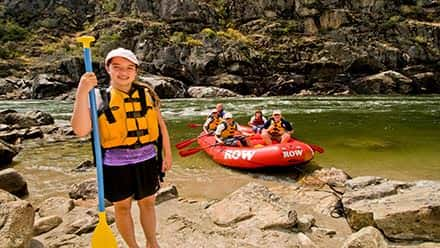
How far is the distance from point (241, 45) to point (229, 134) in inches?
1529

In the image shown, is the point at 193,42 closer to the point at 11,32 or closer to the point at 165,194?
the point at 11,32

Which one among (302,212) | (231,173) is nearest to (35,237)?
(302,212)

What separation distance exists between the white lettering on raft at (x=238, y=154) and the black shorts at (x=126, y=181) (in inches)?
198

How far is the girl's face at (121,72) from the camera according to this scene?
2.53m

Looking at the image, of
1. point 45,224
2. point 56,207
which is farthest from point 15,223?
point 56,207

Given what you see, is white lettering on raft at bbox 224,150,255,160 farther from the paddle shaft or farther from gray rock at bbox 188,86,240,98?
gray rock at bbox 188,86,240,98

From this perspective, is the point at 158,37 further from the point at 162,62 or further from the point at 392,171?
the point at 392,171

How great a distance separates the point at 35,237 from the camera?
3.55 meters

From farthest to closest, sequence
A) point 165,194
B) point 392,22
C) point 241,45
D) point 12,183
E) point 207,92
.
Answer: point 392,22 < point 241,45 < point 207,92 < point 12,183 < point 165,194

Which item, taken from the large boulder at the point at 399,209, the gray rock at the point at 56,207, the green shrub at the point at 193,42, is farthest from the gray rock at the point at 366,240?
the green shrub at the point at 193,42

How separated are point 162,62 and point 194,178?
120ft

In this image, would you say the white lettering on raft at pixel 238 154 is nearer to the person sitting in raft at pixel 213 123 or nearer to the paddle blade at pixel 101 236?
the person sitting in raft at pixel 213 123

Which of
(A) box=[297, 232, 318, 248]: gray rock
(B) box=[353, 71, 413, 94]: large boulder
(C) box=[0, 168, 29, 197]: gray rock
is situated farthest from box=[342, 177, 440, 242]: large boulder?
(B) box=[353, 71, 413, 94]: large boulder

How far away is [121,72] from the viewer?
257cm
